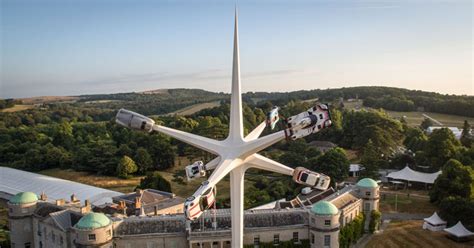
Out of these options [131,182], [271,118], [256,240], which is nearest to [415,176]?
[256,240]

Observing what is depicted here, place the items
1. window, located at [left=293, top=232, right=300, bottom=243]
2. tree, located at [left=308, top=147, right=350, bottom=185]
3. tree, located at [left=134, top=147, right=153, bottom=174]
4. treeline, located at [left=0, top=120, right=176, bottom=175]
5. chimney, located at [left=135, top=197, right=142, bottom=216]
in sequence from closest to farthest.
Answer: window, located at [left=293, top=232, right=300, bottom=243], chimney, located at [left=135, top=197, right=142, bottom=216], tree, located at [left=308, top=147, right=350, bottom=185], tree, located at [left=134, top=147, right=153, bottom=174], treeline, located at [left=0, top=120, right=176, bottom=175]

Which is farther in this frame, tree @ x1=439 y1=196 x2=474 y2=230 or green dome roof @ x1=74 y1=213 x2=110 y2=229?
tree @ x1=439 y1=196 x2=474 y2=230

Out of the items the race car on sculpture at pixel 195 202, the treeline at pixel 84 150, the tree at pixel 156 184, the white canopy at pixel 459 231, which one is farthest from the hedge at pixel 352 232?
the treeline at pixel 84 150

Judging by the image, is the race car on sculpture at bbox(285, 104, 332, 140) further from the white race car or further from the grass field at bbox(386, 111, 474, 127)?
the grass field at bbox(386, 111, 474, 127)

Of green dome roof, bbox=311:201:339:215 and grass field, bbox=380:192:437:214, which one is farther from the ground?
green dome roof, bbox=311:201:339:215

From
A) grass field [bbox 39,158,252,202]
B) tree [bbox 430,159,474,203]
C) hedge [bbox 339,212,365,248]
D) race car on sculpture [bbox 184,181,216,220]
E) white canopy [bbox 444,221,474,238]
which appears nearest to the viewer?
race car on sculpture [bbox 184,181,216,220]

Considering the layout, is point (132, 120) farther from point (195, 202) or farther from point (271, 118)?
point (271, 118)

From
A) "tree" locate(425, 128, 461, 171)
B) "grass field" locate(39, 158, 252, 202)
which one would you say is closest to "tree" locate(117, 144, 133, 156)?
"grass field" locate(39, 158, 252, 202)

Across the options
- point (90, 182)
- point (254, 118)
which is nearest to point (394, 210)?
point (90, 182)
